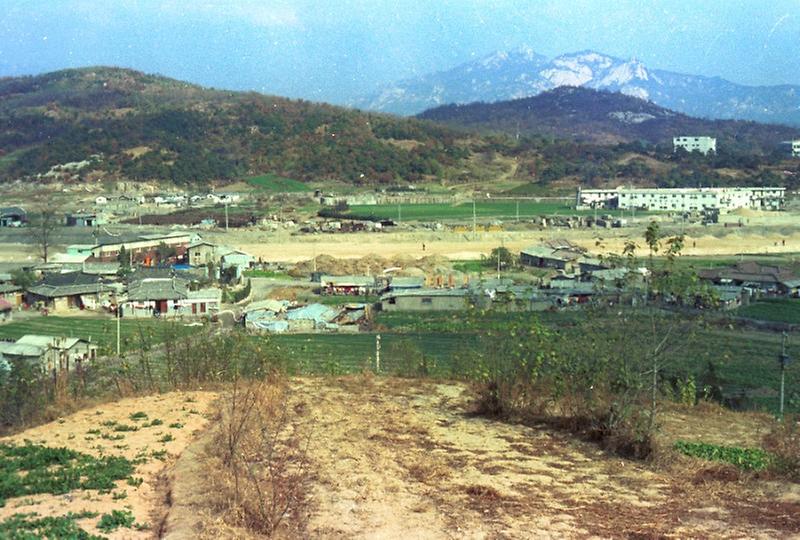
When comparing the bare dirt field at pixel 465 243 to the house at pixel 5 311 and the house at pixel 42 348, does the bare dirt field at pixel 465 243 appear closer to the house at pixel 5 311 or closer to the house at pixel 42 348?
the house at pixel 5 311

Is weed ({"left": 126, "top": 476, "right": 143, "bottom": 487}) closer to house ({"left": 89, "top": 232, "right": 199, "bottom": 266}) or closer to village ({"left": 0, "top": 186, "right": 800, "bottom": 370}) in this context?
village ({"left": 0, "top": 186, "right": 800, "bottom": 370})

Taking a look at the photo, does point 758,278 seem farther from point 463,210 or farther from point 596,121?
point 596,121

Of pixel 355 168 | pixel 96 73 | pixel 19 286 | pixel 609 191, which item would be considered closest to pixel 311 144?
pixel 355 168

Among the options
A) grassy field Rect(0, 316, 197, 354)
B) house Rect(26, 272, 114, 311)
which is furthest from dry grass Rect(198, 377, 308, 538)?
house Rect(26, 272, 114, 311)

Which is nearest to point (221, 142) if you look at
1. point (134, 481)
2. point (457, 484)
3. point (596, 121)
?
point (134, 481)

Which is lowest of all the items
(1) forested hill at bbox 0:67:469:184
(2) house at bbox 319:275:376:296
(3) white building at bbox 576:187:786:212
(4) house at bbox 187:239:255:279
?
(2) house at bbox 319:275:376:296

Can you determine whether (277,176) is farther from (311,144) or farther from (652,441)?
(652,441)
